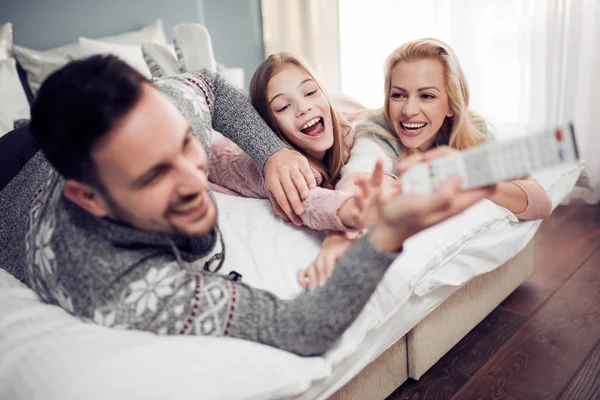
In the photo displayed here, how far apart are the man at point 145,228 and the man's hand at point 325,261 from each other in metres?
0.14

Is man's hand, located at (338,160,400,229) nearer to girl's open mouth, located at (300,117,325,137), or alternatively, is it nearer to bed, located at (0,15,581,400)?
bed, located at (0,15,581,400)

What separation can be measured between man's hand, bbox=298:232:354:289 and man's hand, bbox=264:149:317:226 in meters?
0.10

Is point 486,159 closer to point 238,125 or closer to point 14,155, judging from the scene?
point 238,125

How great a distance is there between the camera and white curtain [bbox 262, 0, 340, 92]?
3061mm

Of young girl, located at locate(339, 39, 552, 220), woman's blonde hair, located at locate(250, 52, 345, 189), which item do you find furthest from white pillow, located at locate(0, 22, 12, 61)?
Result: young girl, located at locate(339, 39, 552, 220)

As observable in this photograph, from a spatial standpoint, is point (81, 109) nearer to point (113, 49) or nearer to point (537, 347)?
point (537, 347)

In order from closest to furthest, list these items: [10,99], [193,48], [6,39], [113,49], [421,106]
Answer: [421,106] → [10,99] → [193,48] → [6,39] → [113,49]

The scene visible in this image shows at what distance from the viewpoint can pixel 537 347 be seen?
1246mm

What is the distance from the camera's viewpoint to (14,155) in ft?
3.56

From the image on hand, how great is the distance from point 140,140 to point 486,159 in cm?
39

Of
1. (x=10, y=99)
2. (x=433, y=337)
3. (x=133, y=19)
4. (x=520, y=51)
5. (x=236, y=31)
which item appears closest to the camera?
(x=433, y=337)

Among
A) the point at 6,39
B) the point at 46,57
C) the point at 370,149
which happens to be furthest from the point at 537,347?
the point at 6,39

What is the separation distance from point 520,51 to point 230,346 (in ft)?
7.12

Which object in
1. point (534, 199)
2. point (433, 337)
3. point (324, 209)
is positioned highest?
point (324, 209)
